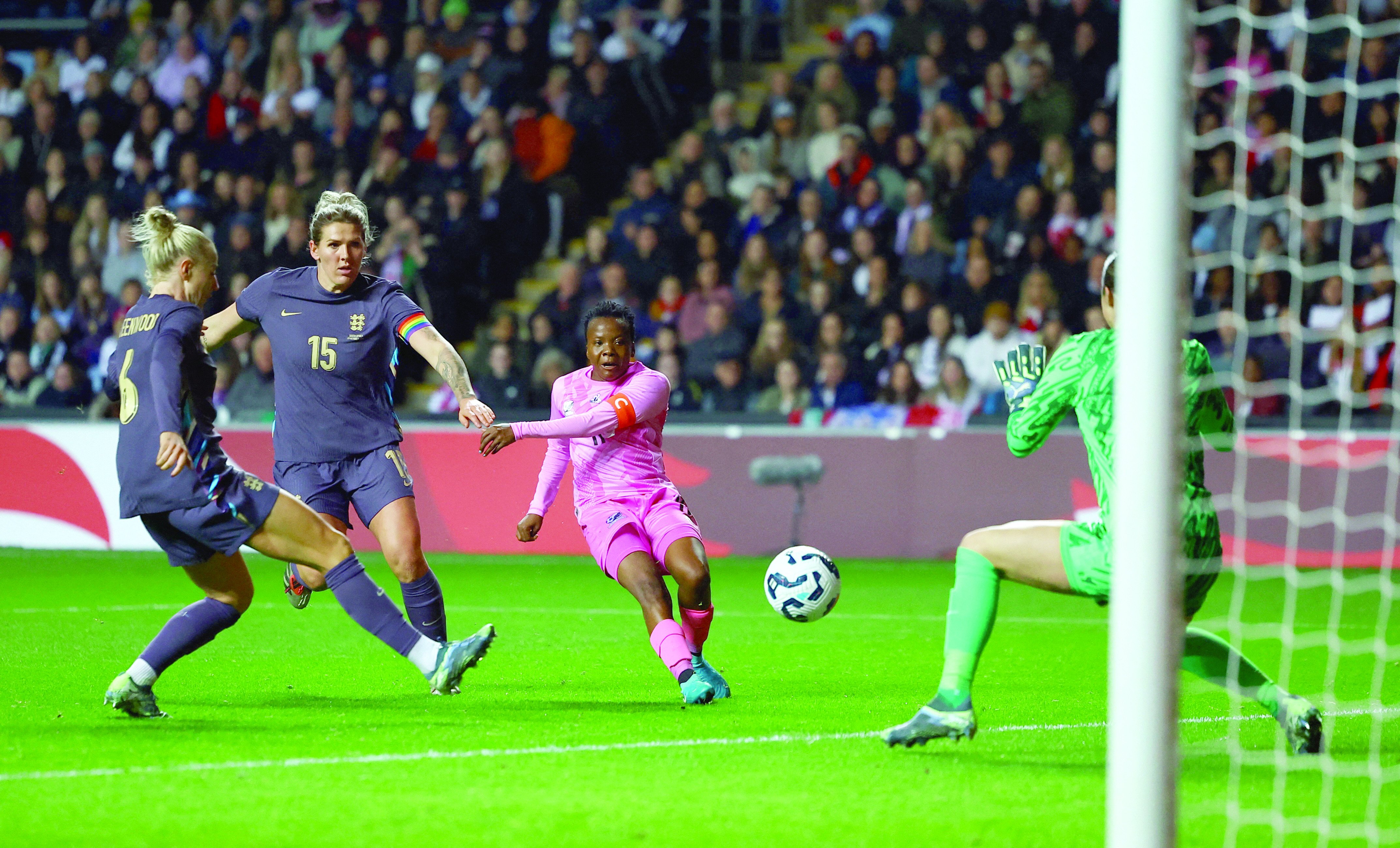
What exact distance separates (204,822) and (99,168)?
14.3 metres

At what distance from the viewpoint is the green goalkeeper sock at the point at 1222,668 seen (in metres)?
5.21

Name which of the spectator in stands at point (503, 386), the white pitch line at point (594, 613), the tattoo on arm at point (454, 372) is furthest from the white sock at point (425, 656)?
the spectator in stands at point (503, 386)

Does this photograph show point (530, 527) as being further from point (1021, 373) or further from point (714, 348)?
point (714, 348)

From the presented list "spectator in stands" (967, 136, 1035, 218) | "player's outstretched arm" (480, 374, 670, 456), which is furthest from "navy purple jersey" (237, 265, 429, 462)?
"spectator in stands" (967, 136, 1035, 218)

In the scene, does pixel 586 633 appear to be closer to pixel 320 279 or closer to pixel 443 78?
pixel 320 279

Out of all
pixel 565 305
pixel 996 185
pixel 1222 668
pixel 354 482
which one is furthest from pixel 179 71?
pixel 1222 668

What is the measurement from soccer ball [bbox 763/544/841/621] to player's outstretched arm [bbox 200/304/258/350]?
2.39m

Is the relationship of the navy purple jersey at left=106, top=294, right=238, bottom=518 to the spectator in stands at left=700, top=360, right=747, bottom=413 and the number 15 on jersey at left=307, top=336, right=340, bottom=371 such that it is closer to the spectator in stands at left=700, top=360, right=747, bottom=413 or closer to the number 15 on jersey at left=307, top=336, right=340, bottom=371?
the number 15 on jersey at left=307, top=336, right=340, bottom=371

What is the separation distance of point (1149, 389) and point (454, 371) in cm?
350

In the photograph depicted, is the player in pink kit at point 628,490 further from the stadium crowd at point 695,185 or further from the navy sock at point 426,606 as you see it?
the stadium crowd at point 695,185

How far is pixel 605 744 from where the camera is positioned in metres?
5.36

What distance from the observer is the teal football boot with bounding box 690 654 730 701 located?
6281 mm

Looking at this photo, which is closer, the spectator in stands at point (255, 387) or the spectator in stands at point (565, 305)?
the spectator in stands at point (255, 387)

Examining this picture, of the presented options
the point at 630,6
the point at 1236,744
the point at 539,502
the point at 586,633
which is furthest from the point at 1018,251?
the point at 1236,744
